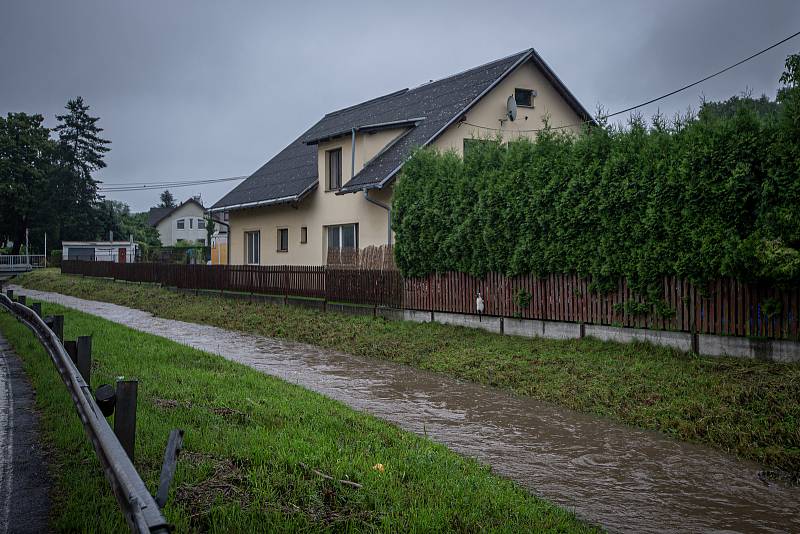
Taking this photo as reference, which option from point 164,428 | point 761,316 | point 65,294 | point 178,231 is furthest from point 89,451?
point 178,231

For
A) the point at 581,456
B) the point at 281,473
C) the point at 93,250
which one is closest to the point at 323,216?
the point at 581,456

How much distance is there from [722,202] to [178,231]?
97.5 m

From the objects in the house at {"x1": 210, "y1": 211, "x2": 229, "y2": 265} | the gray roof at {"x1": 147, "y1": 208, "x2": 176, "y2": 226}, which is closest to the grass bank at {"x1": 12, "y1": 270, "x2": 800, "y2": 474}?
the house at {"x1": 210, "y1": 211, "x2": 229, "y2": 265}

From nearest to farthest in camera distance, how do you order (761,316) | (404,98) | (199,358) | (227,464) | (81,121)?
(227,464)
(761,316)
(199,358)
(404,98)
(81,121)

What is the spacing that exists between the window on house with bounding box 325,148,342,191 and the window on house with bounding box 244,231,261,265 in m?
6.59

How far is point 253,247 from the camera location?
3325cm

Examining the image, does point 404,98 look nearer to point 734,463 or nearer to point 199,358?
point 199,358

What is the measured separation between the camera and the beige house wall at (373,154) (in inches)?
952

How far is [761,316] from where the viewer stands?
396 inches

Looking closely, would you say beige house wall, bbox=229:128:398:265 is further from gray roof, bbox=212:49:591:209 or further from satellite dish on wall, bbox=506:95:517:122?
satellite dish on wall, bbox=506:95:517:122

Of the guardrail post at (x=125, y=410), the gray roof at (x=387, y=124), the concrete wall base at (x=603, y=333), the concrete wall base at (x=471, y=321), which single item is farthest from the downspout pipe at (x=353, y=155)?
the guardrail post at (x=125, y=410)

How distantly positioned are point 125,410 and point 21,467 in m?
1.68

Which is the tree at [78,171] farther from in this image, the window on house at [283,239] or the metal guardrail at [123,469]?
the metal guardrail at [123,469]

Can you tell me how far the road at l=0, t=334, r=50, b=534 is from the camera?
192 inches
